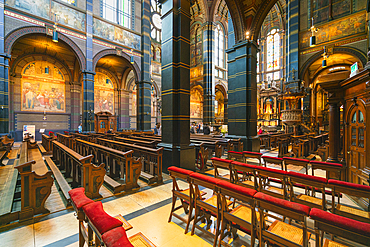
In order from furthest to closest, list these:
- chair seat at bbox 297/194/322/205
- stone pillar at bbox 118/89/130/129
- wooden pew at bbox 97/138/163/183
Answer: stone pillar at bbox 118/89/130/129, wooden pew at bbox 97/138/163/183, chair seat at bbox 297/194/322/205

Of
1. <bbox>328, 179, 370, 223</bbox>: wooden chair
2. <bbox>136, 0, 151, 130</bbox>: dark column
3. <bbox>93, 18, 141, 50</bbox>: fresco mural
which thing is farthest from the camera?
<bbox>136, 0, 151, 130</bbox>: dark column

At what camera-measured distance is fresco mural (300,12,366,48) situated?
11430 mm

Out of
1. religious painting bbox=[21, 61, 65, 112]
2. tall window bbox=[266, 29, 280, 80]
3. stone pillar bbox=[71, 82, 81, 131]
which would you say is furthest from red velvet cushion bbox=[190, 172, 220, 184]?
tall window bbox=[266, 29, 280, 80]

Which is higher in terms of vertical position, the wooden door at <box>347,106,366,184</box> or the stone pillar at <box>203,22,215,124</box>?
the stone pillar at <box>203,22,215,124</box>

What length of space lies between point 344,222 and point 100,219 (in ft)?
5.51

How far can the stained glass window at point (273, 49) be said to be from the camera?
24.2 meters

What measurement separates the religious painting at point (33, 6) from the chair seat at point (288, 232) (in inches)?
622

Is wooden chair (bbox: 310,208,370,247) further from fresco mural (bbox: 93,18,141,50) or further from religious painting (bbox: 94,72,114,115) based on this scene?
religious painting (bbox: 94,72,114,115)

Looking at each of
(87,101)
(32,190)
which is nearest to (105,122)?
(87,101)

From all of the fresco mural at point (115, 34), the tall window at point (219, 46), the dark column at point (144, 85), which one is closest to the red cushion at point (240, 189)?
the dark column at point (144, 85)

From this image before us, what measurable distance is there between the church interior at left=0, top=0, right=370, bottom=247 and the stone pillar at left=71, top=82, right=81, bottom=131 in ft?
0.32

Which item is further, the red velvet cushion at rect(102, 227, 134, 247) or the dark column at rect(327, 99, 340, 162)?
the dark column at rect(327, 99, 340, 162)

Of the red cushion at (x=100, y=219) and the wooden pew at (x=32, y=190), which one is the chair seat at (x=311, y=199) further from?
the wooden pew at (x=32, y=190)

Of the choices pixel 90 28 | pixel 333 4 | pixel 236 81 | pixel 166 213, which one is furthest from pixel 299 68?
pixel 90 28
